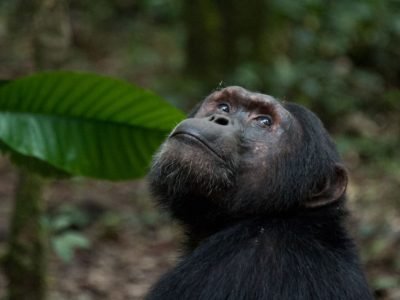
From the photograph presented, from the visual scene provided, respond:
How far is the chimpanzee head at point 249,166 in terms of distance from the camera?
4051mm

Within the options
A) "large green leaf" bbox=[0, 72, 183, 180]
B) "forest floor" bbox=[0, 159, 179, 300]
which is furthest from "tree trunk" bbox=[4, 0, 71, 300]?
"forest floor" bbox=[0, 159, 179, 300]

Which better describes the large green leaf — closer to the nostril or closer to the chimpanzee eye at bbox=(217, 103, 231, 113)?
the chimpanzee eye at bbox=(217, 103, 231, 113)

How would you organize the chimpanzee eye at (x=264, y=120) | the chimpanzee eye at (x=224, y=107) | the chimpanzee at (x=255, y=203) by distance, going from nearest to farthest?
the chimpanzee at (x=255, y=203)
the chimpanzee eye at (x=264, y=120)
the chimpanzee eye at (x=224, y=107)

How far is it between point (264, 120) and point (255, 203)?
1.44 ft

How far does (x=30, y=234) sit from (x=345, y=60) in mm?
7243

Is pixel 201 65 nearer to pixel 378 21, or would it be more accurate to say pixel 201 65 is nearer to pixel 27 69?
pixel 378 21

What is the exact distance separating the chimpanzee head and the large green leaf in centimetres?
62

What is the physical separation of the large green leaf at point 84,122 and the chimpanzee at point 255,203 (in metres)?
0.52

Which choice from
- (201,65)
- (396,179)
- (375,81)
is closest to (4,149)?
(396,179)

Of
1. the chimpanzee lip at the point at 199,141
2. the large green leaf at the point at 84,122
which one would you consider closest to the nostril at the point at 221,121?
the chimpanzee lip at the point at 199,141

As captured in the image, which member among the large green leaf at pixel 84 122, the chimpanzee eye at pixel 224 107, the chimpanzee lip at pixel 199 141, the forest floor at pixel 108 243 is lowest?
the forest floor at pixel 108 243

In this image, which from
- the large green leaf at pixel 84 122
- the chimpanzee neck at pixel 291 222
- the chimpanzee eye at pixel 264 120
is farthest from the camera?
the large green leaf at pixel 84 122

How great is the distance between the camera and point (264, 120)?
4324mm

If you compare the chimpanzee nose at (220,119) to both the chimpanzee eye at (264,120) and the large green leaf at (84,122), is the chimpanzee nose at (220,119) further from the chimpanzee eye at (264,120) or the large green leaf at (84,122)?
the large green leaf at (84,122)
